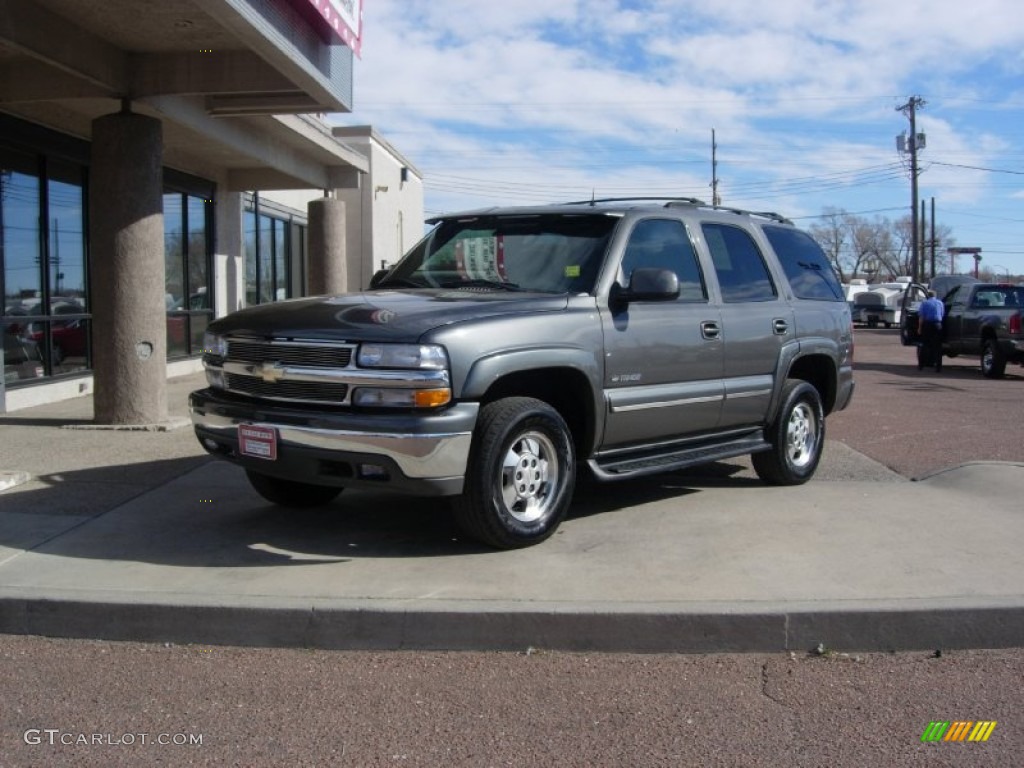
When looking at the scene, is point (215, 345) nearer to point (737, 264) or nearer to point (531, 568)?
point (531, 568)

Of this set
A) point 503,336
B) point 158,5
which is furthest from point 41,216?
point 503,336

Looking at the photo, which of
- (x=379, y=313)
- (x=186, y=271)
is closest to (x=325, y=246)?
(x=186, y=271)

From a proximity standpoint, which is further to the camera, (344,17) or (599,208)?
(344,17)

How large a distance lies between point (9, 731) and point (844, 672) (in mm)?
3275

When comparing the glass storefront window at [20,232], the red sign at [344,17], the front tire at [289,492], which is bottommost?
the front tire at [289,492]

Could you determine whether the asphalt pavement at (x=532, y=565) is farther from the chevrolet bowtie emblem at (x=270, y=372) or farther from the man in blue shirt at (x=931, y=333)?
the man in blue shirt at (x=931, y=333)

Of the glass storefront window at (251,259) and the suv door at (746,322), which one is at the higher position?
the glass storefront window at (251,259)

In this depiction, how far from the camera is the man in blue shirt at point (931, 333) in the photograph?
20062mm

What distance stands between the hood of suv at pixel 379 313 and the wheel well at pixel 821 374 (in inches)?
117

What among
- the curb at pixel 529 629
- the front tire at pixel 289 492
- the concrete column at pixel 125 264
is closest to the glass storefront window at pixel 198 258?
the concrete column at pixel 125 264

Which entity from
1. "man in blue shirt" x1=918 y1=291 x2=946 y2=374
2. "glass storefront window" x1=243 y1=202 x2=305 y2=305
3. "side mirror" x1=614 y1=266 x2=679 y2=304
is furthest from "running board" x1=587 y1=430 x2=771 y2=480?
"man in blue shirt" x1=918 y1=291 x2=946 y2=374

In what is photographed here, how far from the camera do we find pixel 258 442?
5191 millimetres

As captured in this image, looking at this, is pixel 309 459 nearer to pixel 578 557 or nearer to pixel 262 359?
pixel 262 359

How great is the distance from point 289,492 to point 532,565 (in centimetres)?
194
